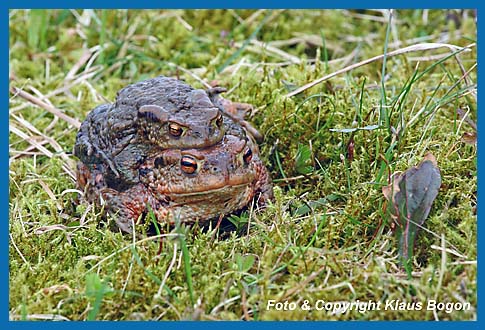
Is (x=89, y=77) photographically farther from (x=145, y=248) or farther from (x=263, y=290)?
(x=263, y=290)

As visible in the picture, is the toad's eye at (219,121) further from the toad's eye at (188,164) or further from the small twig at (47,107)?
the small twig at (47,107)

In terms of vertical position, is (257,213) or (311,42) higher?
(311,42)

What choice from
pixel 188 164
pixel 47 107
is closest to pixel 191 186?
pixel 188 164

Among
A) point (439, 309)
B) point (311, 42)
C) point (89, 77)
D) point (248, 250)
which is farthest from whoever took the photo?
point (311, 42)

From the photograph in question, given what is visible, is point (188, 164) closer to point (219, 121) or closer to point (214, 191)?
point (214, 191)

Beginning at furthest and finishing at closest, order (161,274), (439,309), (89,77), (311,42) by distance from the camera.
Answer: (311,42) → (89,77) → (161,274) → (439,309)

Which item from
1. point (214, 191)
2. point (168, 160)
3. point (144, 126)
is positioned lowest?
point (214, 191)

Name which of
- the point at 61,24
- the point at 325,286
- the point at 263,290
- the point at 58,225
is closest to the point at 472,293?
the point at 325,286

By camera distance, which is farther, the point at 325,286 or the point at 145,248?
the point at 145,248
